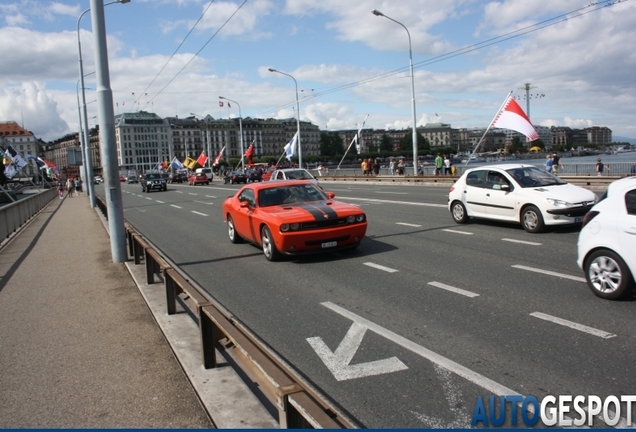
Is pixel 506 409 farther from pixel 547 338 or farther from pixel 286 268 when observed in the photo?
pixel 286 268

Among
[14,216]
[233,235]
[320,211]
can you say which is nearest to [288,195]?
[320,211]

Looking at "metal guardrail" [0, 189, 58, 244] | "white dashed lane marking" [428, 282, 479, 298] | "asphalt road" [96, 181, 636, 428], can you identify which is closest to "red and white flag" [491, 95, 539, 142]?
"asphalt road" [96, 181, 636, 428]

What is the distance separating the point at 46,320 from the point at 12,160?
36993mm

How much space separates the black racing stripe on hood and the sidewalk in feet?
10.7

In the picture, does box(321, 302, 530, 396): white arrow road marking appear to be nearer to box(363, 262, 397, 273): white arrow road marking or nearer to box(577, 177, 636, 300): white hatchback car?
box(363, 262, 397, 273): white arrow road marking

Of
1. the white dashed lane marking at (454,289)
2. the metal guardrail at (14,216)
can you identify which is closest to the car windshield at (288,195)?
the white dashed lane marking at (454,289)

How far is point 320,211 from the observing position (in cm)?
990

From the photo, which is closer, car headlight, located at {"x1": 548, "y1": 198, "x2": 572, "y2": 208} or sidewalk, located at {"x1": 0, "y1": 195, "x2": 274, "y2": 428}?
sidewalk, located at {"x1": 0, "y1": 195, "x2": 274, "y2": 428}

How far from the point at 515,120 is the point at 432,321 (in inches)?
733

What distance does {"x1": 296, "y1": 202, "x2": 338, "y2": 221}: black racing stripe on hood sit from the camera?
31.9 feet

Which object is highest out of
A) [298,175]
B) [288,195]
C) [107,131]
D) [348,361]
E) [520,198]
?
[107,131]

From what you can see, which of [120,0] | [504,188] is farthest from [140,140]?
[504,188]

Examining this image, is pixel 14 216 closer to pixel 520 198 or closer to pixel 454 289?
pixel 520 198

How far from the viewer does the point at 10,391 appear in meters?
4.64
